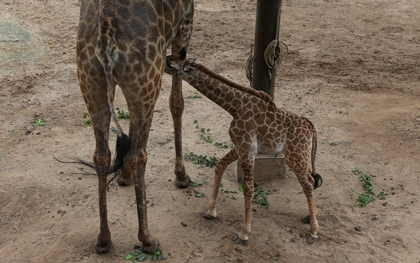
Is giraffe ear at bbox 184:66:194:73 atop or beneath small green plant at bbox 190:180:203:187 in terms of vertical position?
atop

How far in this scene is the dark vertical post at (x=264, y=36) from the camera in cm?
544

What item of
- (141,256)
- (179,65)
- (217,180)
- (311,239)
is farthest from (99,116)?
(311,239)

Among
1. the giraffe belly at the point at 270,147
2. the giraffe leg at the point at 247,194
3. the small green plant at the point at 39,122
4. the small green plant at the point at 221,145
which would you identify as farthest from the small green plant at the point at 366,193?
the small green plant at the point at 39,122

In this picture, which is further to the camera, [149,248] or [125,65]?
[149,248]

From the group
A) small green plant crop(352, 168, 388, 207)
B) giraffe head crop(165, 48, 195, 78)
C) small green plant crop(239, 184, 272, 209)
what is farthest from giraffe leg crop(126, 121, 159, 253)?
small green plant crop(352, 168, 388, 207)

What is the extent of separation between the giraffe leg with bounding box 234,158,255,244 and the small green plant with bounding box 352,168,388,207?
65.2 inches

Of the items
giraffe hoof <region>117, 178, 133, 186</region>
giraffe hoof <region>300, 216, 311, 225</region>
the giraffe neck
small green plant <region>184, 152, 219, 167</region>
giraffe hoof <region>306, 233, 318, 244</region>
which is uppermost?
the giraffe neck

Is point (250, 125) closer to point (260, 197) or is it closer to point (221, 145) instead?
point (260, 197)

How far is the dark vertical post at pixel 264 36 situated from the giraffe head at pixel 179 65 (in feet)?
4.66

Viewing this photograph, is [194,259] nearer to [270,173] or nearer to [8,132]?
[270,173]

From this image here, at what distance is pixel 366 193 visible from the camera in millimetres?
5680

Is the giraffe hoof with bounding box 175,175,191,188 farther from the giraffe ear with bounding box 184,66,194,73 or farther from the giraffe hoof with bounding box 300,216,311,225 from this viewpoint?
the giraffe ear with bounding box 184,66,194,73

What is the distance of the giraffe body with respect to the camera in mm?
3721

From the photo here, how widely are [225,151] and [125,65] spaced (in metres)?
3.23
